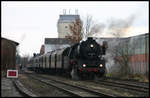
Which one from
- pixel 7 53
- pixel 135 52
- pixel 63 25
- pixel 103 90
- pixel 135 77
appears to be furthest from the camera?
pixel 63 25

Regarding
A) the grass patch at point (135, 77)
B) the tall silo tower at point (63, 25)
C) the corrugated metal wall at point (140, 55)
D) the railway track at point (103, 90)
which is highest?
the tall silo tower at point (63, 25)

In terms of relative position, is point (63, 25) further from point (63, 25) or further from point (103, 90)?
point (103, 90)

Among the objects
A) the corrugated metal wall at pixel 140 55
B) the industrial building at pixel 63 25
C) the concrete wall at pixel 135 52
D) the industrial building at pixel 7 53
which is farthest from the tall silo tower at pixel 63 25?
the industrial building at pixel 7 53

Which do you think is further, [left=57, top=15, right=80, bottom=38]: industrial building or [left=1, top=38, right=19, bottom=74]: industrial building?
[left=57, top=15, right=80, bottom=38]: industrial building

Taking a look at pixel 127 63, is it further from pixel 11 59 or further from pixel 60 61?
pixel 11 59

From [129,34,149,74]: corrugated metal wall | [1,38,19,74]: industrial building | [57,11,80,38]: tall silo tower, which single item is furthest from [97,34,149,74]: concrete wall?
[57,11,80,38]: tall silo tower

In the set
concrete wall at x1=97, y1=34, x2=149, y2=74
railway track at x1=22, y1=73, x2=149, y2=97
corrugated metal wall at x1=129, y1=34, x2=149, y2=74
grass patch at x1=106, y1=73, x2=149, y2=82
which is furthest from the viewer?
concrete wall at x1=97, y1=34, x2=149, y2=74

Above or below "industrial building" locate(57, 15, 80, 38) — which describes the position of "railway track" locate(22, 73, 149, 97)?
below

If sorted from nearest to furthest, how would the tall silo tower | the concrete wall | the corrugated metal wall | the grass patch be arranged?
the grass patch → the corrugated metal wall → the concrete wall → the tall silo tower

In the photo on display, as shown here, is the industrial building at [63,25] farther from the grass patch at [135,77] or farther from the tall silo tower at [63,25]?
the grass patch at [135,77]

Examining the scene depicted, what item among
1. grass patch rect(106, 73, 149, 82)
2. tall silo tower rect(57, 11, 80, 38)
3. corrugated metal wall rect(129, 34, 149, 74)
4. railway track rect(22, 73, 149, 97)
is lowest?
grass patch rect(106, 73, 149, 82)

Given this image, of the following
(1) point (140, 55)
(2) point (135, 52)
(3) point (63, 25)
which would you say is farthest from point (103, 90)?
(3) point (63, 25)

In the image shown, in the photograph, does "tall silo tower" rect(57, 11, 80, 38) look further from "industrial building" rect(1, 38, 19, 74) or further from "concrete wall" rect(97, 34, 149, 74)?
"industrial building" rect(1, 38, 19, 74)

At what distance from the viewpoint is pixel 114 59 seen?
1372 inches
